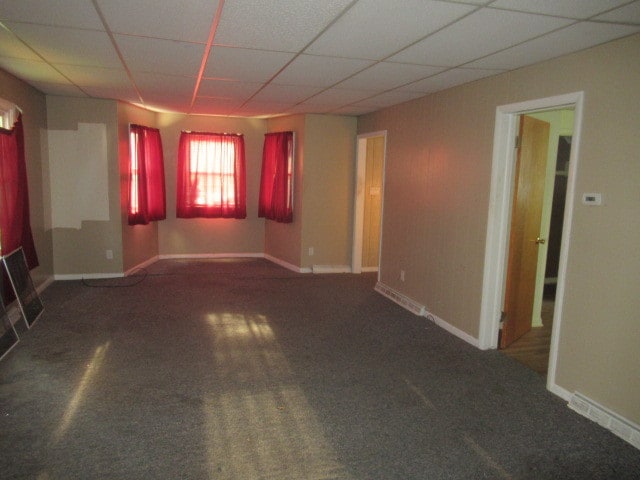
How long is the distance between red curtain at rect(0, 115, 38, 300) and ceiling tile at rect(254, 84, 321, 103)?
2.38 meters

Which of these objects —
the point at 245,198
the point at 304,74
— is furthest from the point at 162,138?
the point at 304,74

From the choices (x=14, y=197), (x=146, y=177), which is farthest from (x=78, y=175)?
(x=14, y=197)

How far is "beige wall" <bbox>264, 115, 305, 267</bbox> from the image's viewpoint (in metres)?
6.45

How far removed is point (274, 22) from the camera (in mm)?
2453

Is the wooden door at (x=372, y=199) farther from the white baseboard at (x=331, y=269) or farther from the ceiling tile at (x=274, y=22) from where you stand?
the ceiling tile at (x=274, y=22)

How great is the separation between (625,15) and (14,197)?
4.82m

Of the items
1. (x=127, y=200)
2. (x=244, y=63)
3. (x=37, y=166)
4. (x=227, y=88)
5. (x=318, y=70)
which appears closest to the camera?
(x=244, y=63)

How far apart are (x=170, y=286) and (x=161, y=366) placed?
7.98 feet

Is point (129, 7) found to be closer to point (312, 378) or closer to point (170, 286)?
point (312, 378)

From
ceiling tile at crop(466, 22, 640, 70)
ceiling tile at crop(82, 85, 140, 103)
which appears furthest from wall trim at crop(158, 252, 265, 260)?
ceiling tile at crop(466, 22, 640, 70)

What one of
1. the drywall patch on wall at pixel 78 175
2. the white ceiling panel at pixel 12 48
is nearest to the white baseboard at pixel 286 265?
the drywall patch on wall at pixel 78 175

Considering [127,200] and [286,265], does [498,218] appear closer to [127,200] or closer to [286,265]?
[286,265]

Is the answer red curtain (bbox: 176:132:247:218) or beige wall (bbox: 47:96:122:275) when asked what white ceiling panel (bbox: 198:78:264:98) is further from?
red curtain (bbox: 176:132:247:218)

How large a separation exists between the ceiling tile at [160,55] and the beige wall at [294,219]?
2745 mm
